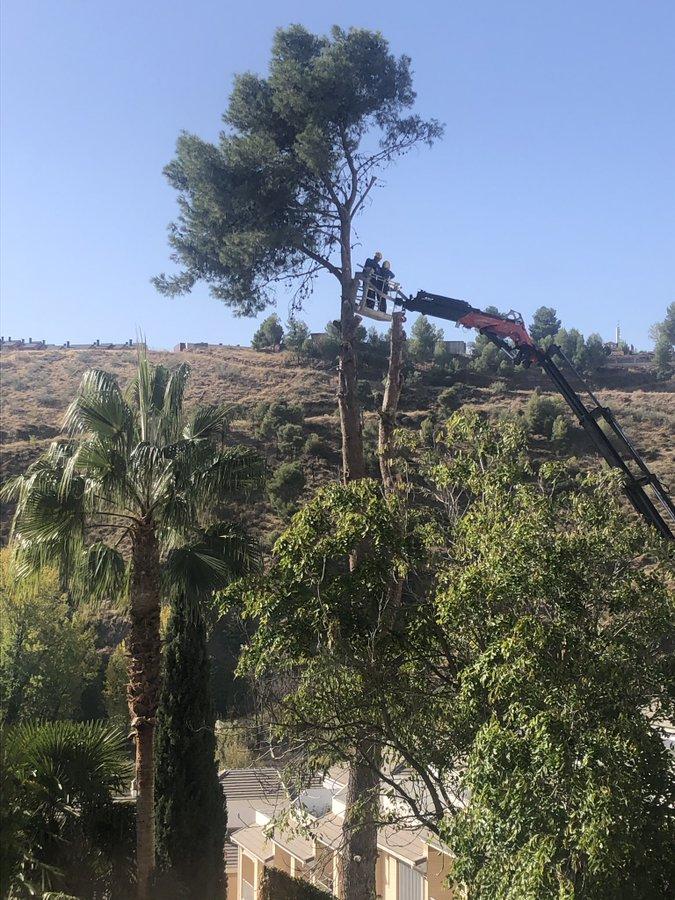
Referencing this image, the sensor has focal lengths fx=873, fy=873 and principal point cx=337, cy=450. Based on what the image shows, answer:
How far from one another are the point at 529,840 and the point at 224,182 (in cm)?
1257

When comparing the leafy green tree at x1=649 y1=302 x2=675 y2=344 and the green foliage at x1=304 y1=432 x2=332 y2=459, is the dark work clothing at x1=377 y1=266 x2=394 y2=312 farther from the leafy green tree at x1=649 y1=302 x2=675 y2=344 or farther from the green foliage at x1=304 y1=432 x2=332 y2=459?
the leafy green tree at x1=649 y1=302 x2=675 y2=344

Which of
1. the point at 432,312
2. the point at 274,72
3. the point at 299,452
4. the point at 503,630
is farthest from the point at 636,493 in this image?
the point at 299,452

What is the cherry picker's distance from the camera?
1389 cm

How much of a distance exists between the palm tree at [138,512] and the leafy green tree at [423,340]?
52.4 m

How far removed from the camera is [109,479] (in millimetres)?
10758

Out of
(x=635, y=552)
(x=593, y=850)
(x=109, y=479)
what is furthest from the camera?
(x=109, y=479)

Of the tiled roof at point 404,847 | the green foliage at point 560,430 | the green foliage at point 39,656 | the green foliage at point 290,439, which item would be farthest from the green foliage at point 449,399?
the tiled roof at point 404,847

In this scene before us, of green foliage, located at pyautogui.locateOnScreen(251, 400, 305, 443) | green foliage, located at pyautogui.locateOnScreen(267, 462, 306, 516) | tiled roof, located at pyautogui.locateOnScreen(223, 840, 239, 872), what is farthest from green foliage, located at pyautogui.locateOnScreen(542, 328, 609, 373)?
tiled roof, located at pyautogui.locateOnScreen(223, 840, 239, 872)

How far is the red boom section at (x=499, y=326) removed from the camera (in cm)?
1752

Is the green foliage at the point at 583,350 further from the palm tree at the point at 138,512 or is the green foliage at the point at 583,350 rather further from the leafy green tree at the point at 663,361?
the palm tree at the point at 138,512

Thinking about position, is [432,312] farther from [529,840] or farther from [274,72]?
[529,840]

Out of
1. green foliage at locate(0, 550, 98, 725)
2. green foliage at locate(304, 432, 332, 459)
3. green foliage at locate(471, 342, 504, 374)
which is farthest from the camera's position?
green foliage at locate(471, 342, 504, 374)

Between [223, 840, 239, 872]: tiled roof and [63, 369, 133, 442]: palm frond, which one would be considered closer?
[63, 369, 133, 442]: palm frond

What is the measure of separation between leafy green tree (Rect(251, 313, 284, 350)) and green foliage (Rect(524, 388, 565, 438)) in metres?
30.0
